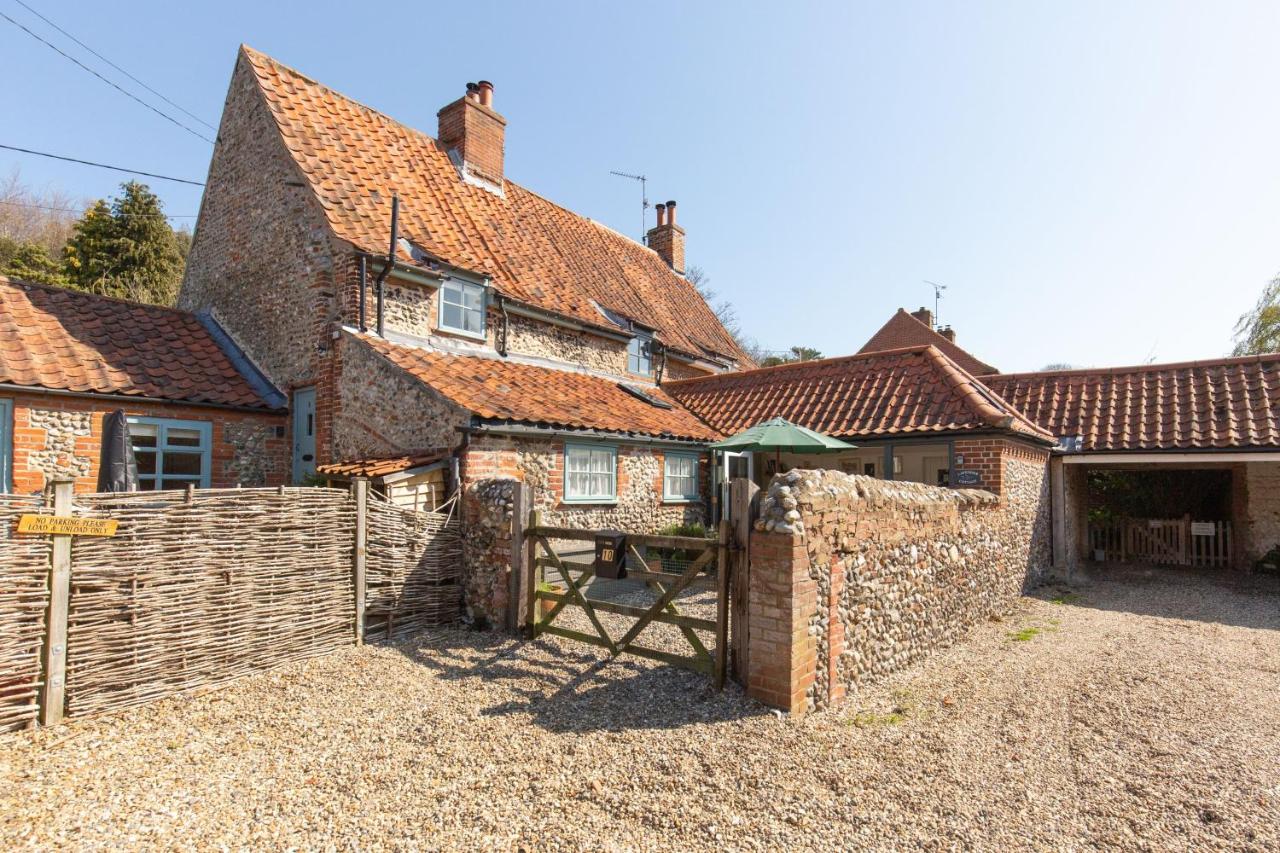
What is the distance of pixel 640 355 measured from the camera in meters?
17.2

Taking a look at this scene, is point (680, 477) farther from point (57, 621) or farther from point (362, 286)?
point (57, 621)

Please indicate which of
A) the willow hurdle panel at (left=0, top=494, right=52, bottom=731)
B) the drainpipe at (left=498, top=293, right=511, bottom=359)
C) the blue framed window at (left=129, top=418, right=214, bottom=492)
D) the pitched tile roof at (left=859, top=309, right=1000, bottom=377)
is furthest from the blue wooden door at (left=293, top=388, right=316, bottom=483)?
the pitched tile roof at (left=859, top=309, right=1000, bottom=377)

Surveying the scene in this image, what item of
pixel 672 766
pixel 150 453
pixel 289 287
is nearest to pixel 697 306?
pixel 289 287

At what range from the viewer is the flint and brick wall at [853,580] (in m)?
5.41

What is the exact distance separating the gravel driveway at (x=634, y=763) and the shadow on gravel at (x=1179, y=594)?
12.3ft

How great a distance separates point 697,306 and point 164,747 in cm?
1976

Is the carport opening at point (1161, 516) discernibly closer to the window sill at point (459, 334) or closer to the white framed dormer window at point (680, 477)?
the white framed dormer window at point (680, 477)

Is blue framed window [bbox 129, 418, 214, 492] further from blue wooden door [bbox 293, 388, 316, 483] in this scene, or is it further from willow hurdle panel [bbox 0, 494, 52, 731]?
willow hurdle panel [bbox 0, 494, 52, 731]

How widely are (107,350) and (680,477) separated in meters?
10.6

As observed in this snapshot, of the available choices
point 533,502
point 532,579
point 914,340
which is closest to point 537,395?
point 533,502

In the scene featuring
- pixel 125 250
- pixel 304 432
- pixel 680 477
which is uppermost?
pixel 125 250

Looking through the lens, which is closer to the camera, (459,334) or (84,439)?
(84,439)

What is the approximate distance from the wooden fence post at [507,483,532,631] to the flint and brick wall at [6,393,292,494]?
20.1 ft

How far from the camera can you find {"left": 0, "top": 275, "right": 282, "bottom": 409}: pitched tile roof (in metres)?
9.80
